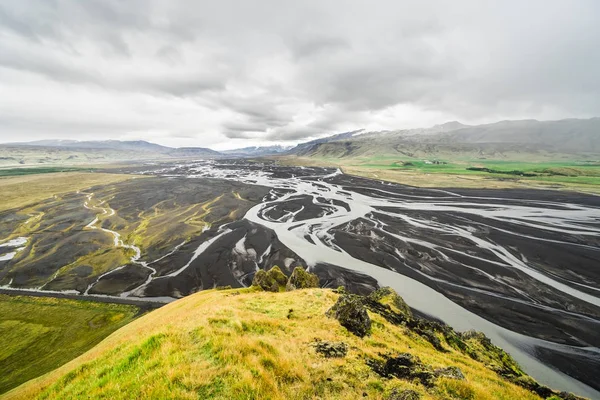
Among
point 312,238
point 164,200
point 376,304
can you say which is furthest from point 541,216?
point 164,200

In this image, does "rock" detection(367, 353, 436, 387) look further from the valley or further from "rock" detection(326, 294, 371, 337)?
the valley

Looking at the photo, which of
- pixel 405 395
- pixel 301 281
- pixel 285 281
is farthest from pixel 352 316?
pixel 285 281

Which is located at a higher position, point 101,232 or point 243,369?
point 243,369

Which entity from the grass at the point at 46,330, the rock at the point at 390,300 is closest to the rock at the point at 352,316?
the rock at the point at 390,300

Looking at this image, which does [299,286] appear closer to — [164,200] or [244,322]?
[244,322]

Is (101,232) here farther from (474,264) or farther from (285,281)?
(474,264)

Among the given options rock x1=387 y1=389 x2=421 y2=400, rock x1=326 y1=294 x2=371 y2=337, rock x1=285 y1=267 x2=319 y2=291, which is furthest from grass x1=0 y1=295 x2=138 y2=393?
rock x1=387 y1=389 x2=421 y2=400

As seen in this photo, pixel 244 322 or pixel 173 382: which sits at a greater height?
pixel 173 382

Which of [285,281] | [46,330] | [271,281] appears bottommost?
[46,330]
